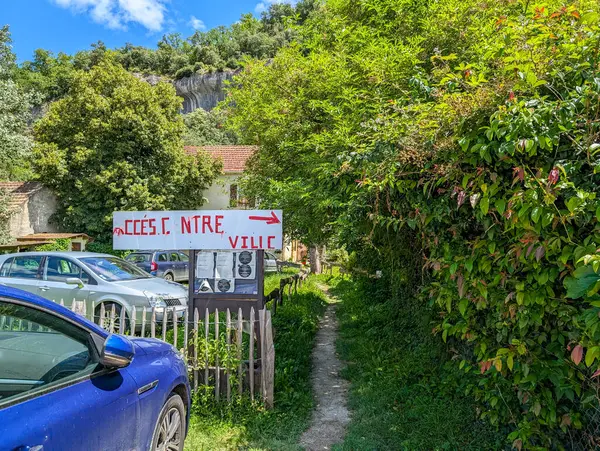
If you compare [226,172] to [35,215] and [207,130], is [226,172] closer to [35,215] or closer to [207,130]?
[35,215]

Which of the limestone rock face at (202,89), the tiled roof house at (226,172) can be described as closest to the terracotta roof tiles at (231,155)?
the tiled roof house at (226,172)

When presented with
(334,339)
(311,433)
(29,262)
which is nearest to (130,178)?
(29,262)

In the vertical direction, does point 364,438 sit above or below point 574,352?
below

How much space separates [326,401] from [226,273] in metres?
2.10

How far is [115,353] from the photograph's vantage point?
2488 millimetres

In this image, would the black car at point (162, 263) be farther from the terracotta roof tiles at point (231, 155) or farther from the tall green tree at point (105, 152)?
the terracotta roof tiles at point (231, 155)

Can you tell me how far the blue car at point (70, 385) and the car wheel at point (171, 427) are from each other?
1 centimetres

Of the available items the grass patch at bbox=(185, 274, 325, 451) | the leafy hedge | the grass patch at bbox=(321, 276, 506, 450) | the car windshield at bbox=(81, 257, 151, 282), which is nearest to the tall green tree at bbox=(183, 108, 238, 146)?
the car windshield at bbox=(81, 257, 151, 282)

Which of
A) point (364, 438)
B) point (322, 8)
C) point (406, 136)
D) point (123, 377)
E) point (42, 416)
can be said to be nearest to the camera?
point (42, 416)

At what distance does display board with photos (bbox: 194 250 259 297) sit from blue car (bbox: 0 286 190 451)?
2.45 m

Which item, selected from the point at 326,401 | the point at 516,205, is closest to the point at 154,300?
the point at 326,401

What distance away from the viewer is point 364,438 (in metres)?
3.93

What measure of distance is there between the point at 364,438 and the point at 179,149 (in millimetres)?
21080

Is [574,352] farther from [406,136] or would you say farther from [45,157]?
[45,157]
